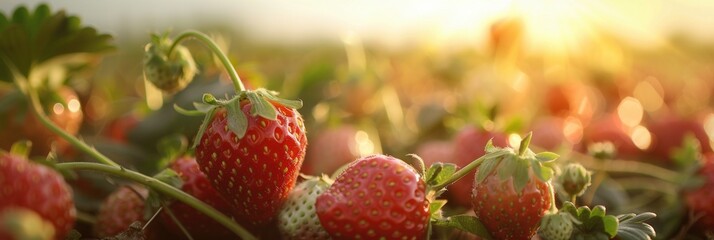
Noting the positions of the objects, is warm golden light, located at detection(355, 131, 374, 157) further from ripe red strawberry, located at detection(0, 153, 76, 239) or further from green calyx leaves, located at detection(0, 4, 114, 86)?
ripe red strawberry, located at detection(0, 153, 76, 239)

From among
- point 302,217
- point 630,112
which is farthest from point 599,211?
point 630,112

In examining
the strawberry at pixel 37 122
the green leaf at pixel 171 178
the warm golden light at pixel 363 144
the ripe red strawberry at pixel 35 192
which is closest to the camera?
the ripe red strawberry at pixel 35 192

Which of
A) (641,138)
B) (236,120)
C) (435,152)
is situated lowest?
(641,138)

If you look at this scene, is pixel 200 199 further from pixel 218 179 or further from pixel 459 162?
pixel 459 162

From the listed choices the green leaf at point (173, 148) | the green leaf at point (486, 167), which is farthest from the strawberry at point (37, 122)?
the green leaf at point (486, 167)

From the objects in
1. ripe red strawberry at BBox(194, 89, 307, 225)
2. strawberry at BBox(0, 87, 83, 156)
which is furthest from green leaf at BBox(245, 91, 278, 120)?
strawberry at BBox(0, 87, 83, 156)

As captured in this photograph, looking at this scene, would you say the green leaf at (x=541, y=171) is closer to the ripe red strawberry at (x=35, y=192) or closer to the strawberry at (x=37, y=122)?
the ripe red strawberry at (x=35, y=192)

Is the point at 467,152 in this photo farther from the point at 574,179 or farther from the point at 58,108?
the point at 58,108
